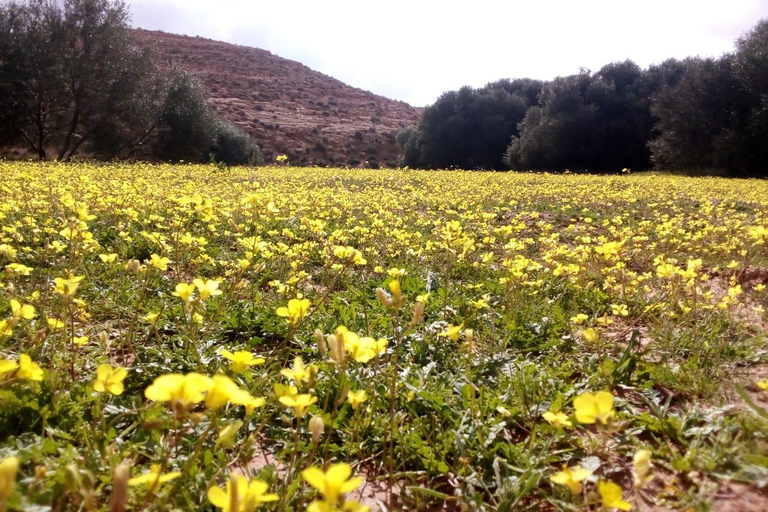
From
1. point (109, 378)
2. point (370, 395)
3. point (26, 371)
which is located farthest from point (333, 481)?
point (370, 395)

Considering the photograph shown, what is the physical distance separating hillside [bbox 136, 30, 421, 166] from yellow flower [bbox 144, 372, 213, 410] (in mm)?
39399

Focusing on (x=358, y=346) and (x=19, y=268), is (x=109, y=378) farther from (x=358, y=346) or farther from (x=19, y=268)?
(x=19, y=268)

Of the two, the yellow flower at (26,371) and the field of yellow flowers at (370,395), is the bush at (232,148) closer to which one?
the field of yellow flowers at (370,395)

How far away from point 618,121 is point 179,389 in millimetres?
27425

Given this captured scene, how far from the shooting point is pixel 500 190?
32.9 ft

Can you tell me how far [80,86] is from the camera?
724 inches

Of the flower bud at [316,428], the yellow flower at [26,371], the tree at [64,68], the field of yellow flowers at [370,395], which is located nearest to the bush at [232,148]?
the tree at [64,68]

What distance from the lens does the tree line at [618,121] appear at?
1833 cm

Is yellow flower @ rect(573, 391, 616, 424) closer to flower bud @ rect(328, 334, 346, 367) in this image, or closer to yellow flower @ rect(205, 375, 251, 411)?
flower bud @ rect(328, 334, 346, 367)

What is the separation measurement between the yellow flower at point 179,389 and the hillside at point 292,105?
39.4 meters

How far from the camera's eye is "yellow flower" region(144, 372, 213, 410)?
85 cm

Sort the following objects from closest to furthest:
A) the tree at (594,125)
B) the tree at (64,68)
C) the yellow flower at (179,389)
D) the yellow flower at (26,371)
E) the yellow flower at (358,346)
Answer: the yellow flower at (179,389) → the yellow flower at (26,371) → the yellow flower at (358,346) → the tree at (64,68) → the tree at (594,125)

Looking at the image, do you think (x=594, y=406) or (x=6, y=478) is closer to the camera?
(x=6, y=478)

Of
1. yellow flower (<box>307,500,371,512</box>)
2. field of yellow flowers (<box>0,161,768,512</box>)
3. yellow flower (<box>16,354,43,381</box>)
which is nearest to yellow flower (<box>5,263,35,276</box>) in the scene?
field of yellow flowers (<box>0,161,768,512</box>)
